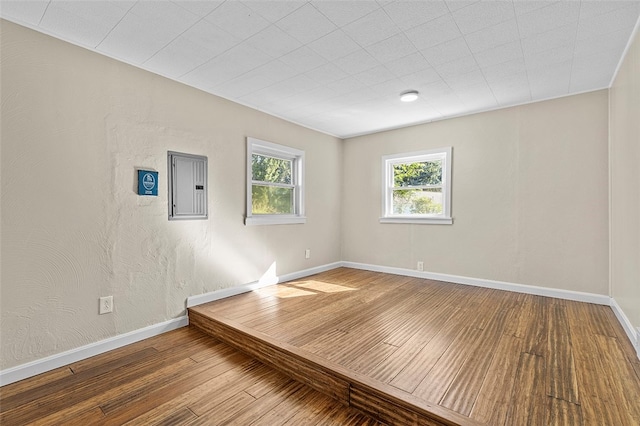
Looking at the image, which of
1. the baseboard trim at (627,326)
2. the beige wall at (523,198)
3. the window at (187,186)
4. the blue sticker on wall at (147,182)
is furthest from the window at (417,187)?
the blue sticker on wall at (147,182)

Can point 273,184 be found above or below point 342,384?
above

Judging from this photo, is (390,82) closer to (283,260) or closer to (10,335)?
(283,260)

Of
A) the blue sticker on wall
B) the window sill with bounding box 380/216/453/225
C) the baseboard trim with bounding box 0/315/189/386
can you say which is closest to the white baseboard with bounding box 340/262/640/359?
the window sill with bounding box 380/216/453/225

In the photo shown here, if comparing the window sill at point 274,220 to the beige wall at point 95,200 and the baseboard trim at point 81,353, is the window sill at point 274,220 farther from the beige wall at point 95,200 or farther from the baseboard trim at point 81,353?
the baseboard trim at point 81,353

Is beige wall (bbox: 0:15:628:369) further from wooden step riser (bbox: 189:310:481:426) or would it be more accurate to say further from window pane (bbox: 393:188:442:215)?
wooden step riser (bbox: 189:310:481:426)

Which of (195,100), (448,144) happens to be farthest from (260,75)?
(448,144)

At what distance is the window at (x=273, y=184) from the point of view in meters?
3.70

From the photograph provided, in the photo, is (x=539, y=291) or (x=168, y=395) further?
(x=539, y=291)

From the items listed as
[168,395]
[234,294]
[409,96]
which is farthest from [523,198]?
[168,395]

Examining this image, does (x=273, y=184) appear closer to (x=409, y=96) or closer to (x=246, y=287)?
(x=246, y=287)

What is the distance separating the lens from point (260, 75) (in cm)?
282

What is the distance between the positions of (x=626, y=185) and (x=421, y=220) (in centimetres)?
219

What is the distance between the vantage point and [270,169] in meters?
4.04

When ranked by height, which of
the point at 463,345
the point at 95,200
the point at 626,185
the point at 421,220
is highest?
the point at 626,185
